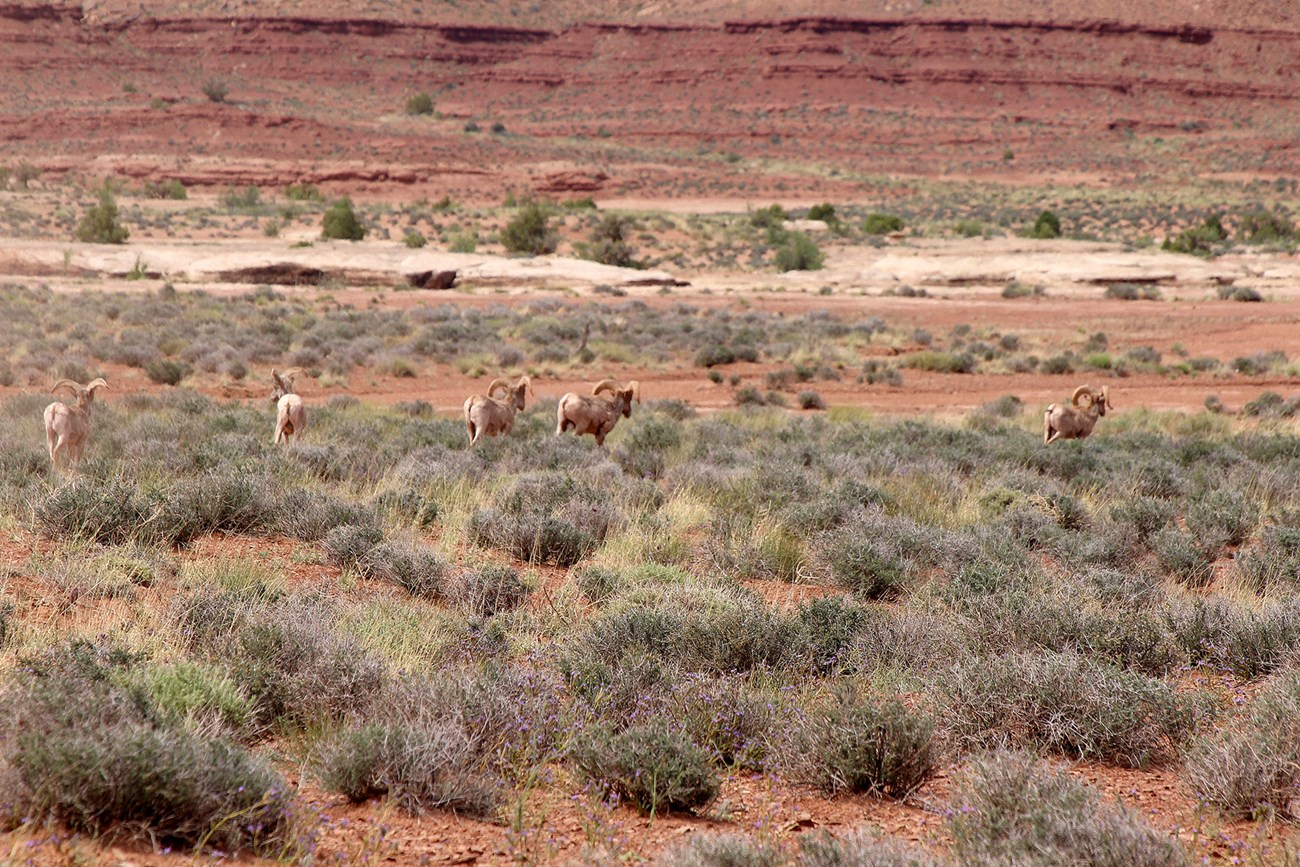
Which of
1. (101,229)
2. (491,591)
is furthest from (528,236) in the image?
(491,591)

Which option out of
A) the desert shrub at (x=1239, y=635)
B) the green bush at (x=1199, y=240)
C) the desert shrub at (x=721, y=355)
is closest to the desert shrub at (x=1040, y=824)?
the desert shrub at (x=1239, y=635)

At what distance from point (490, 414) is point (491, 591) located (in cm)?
628

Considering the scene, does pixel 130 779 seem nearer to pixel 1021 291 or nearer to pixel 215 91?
pixel 1021 291

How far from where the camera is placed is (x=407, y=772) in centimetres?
401

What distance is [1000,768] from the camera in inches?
158

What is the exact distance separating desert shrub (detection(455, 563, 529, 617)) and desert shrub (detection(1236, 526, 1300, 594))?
Result: 5350 millimetres

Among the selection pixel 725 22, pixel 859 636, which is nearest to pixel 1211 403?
pixel 859 636

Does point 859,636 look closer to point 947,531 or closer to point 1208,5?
point 947,531

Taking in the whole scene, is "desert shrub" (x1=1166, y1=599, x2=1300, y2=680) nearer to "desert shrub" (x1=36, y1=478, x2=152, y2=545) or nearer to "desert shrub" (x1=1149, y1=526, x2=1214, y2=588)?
"desert shrub" (x1=1149, y1=526, x2=1214, y2=588)

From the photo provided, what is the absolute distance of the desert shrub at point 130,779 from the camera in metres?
3.38

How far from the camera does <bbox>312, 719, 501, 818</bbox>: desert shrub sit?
157 inches

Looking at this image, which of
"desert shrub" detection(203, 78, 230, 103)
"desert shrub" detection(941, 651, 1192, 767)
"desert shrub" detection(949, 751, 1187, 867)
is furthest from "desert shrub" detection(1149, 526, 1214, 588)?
"desert shrub" detection(203, 78, 230, 103)

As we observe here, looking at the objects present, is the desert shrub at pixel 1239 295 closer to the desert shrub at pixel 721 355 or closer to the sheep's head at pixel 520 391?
the desert shrub at pixel 721 355

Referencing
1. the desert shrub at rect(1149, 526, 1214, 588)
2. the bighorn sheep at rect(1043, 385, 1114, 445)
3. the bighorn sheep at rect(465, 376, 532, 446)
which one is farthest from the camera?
the bighorn sheep at rect(1043, 385, 1114, 445)
